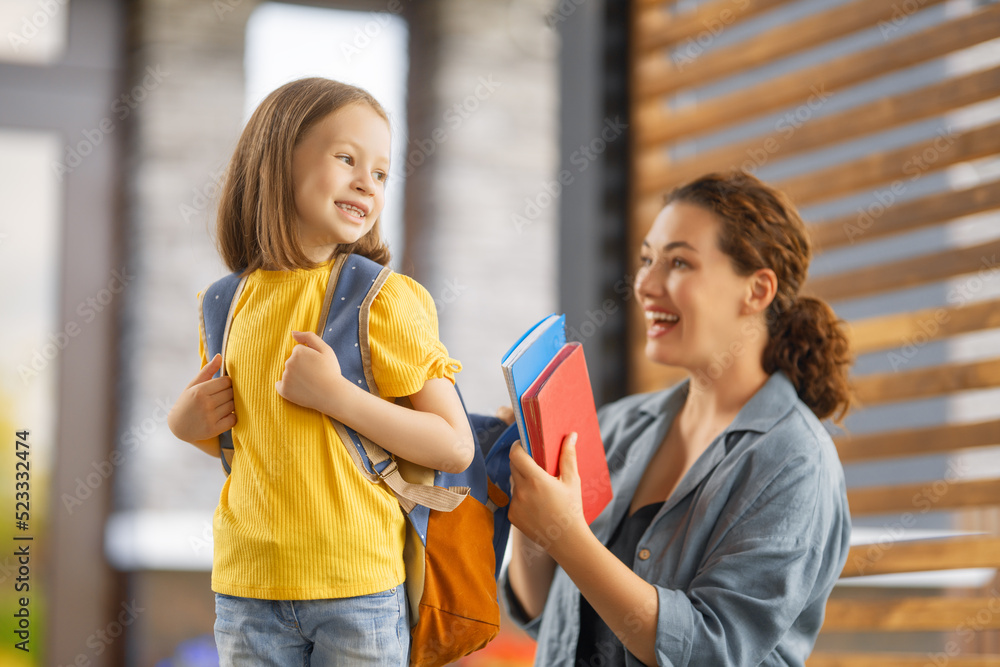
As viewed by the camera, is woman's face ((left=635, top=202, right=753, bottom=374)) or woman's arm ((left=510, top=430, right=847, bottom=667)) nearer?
woman's arm ((left=510, top=430, right=847, bottom=667))

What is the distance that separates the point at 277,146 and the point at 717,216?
0.92 m

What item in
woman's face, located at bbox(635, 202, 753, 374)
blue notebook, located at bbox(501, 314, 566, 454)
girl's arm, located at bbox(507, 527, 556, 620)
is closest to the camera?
blue notebook, located at bbox(501, 314, 566, 454)

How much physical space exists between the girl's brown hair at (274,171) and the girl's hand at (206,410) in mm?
179

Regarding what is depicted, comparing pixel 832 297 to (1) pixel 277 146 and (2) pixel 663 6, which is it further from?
(1) pixel 277 146

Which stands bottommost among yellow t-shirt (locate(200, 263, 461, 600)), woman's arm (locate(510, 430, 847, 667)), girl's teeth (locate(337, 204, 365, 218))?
woman's arm (locate(510, 430, 847, 667))

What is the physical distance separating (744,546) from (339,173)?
924 mm

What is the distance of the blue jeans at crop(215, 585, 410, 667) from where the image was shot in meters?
1.09

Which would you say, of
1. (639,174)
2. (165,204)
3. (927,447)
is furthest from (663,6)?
(165,204)

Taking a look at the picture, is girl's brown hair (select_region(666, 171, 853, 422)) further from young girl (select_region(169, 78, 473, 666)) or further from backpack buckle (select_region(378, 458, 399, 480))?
backpack buckle (select_region(378, 458, 399, 480))

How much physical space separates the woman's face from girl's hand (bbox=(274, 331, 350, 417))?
82 centimetres

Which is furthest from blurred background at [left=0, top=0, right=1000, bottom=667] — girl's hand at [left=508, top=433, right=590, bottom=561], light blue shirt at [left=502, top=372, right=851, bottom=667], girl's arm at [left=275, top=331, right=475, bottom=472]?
girl's arm at [left=275, top=331, right=475, bottom=472]

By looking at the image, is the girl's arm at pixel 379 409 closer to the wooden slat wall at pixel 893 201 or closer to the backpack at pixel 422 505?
the backpack at pixel 422 505

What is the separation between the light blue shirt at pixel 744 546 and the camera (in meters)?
1.40

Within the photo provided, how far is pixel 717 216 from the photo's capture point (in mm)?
1688
